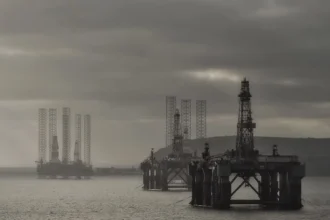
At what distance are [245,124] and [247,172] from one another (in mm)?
5497

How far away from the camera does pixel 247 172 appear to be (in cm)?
10906

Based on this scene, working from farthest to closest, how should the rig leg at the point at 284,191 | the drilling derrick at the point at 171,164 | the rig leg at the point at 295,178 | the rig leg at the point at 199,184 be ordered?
1. the drilling derrick at the point at 171,164
2. the rig leg at the point at 199,184
3. the rig leg at the point at 284,191
4. the rig leg at the point at 295,178

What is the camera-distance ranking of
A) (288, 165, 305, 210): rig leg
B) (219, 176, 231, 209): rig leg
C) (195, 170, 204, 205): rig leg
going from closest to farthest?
(219, 176, 231, 209): rig leg, (288, 165, 305, 210): rig leg, (195, 170, 204, 205): rig leg

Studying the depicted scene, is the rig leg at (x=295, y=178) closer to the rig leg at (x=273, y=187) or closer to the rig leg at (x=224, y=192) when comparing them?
the rig leg at (x=273, y=187)

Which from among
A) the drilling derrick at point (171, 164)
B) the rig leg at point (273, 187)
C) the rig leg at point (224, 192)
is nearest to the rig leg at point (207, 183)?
the rig leg at point (224, 192)

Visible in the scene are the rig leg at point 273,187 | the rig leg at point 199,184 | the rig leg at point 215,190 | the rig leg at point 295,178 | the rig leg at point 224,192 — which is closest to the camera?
the rig leg at point 224,192

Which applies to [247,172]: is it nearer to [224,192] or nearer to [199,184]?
[224,192]

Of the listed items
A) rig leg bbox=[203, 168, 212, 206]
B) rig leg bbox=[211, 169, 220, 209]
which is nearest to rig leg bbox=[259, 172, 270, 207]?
rig leg bbox=[203, 168, 212, 206]

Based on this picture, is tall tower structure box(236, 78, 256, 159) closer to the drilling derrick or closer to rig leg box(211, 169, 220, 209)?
rig leg box(211, 169, 220, 209)

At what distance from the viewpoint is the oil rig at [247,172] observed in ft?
345

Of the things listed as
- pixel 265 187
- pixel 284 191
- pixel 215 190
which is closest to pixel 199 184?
pixel 215 190

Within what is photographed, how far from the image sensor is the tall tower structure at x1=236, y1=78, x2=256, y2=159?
108 metres

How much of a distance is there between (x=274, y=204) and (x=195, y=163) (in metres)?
10.9

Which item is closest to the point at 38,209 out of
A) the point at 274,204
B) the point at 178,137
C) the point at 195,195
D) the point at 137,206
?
the point at 137,206
